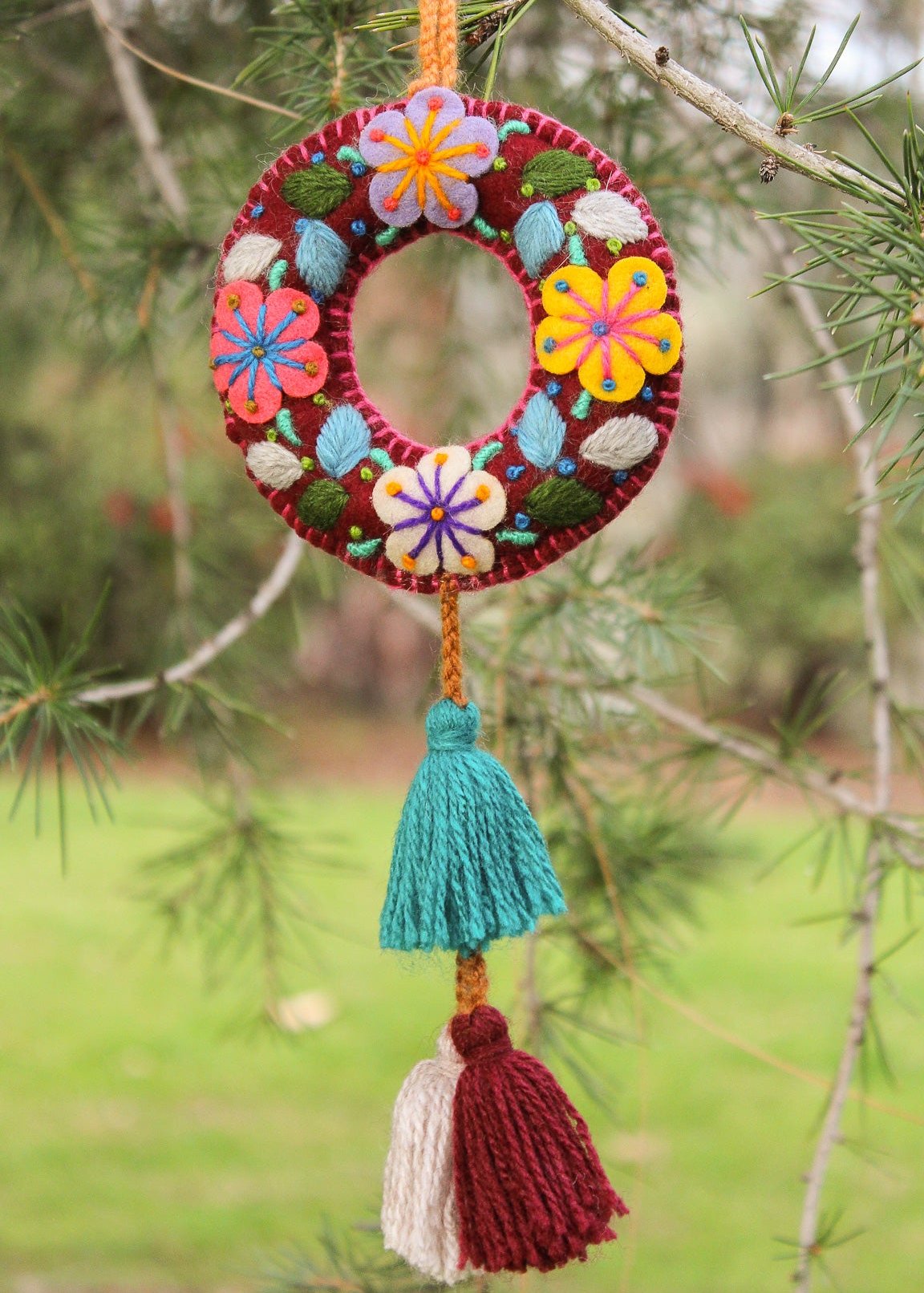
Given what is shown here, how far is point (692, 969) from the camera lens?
270 cm

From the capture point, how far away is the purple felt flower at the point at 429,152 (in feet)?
1.78

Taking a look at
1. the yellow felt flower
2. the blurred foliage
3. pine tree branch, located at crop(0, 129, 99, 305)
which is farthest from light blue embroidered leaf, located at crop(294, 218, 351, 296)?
the blurred foliage

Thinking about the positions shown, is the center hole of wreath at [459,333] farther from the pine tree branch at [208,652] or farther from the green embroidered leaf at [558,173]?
the green embroidered leaf at [558,173]

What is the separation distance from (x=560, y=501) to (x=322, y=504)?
11 centimetres

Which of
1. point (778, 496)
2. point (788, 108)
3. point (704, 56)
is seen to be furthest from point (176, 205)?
point (778, 496)

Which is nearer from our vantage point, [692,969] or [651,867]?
[651,867]

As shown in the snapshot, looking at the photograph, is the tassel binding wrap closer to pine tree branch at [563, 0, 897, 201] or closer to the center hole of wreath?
pine tree branch at [563, 0, 897, 201]

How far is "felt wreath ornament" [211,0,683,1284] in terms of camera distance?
0.54 metres

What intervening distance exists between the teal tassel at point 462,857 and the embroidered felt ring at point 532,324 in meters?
0.08

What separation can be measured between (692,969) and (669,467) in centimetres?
204

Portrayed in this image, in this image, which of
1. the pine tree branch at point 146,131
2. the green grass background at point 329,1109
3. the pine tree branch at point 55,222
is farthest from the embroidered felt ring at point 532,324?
the green grass background at point 329,1109

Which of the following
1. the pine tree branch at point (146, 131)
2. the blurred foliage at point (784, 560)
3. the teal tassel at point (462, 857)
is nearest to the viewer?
the teal tassel at point (462, 857)

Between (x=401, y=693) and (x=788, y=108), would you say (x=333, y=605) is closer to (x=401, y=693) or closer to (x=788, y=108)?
(x=401, y=693)

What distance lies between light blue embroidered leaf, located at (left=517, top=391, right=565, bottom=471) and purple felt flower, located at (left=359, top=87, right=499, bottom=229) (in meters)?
0.09
